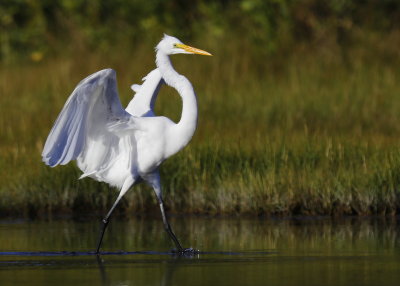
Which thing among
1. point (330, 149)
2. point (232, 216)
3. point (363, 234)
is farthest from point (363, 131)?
point (363, 234)

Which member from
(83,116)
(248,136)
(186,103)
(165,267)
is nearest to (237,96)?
(248,136)

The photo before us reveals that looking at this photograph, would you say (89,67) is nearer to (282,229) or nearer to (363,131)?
(363,131)

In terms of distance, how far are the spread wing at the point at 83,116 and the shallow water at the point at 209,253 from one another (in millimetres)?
734

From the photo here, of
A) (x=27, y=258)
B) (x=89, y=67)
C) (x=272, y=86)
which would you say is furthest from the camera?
(x=89, y=67)

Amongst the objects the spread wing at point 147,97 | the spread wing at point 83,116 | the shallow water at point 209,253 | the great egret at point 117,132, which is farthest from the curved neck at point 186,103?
the shallow water at point 209,253

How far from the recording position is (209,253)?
778 cm

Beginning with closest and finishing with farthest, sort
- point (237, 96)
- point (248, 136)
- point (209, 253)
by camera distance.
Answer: point (209, 253)
point (248, 136)
point (237, 96)

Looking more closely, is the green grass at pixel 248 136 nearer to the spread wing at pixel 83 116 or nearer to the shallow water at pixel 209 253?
the shallow water at pixel 209 253

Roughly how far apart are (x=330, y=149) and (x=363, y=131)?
1.86m

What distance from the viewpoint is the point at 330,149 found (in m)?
Result: 10.4

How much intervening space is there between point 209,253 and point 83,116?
136cm

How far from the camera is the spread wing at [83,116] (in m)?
7.67

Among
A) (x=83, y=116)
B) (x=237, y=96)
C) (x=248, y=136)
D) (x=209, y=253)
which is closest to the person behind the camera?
(x=209, y=253)

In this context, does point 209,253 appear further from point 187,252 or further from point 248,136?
point 248,136
